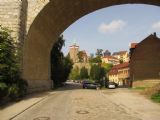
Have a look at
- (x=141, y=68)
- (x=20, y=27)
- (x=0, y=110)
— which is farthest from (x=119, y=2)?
(x=141, y=68)

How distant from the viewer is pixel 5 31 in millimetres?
20188

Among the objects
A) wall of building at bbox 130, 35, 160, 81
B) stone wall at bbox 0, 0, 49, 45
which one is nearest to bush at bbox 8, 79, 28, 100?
stone wall at bbox 0, 0, 49, 45

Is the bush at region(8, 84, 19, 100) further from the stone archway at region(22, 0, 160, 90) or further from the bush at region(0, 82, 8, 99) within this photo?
the stone archway at region(22, 0, 160, 90)

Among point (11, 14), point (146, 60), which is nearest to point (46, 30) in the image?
point (11, 14)

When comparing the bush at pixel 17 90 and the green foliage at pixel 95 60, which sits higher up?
the green foliage at pixel 95 60

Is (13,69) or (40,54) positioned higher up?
(40,54)

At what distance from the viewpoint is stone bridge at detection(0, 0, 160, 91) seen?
23750 millimetres

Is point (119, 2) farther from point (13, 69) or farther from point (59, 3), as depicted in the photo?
point (13, 69)

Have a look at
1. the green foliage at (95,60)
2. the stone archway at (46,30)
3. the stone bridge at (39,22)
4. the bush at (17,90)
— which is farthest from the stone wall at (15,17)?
the green foliage at (95,60)

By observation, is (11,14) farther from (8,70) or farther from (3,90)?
(3,90)

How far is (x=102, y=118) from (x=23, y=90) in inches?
392

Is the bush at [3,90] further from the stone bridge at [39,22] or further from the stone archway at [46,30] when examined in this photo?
the stone archway at [46,30]

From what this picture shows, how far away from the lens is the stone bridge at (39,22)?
2375 cm

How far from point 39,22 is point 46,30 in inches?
112
